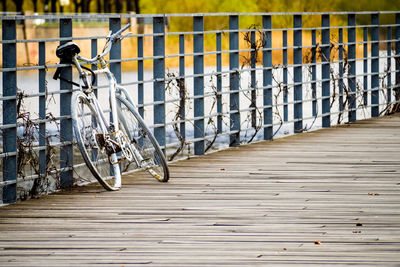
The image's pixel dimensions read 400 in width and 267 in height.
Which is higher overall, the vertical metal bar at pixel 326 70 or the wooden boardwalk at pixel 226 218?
the vertical metal bar at pixel 326 70

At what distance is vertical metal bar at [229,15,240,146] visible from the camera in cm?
940

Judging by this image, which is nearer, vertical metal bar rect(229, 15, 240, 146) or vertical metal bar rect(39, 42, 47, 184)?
vertical metal bar rect(39, 42, 47, 184)

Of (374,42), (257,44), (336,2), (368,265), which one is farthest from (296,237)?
(336,2)

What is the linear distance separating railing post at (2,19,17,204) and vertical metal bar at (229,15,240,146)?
10.8 feet

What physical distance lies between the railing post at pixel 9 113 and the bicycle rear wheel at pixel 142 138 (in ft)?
2.50

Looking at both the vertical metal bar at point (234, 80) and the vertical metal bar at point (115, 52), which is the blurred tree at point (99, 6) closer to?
the vertical metal bar at point (234, 80)

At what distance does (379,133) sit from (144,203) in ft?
16.0

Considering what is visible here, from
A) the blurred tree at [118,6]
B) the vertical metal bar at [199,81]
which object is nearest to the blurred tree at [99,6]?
the blurred tree at [118,6]

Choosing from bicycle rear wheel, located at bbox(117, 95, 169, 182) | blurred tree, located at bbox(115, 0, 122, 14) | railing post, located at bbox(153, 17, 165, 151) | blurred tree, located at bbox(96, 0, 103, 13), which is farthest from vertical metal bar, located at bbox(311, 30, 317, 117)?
blurred tree, located at bbox(96, 0, 103, 13)

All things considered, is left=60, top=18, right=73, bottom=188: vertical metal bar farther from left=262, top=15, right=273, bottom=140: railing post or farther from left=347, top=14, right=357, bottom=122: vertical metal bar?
left=347, top=14, right=357, bottom=122: vertical metal bar

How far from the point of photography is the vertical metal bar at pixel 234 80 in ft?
30.8

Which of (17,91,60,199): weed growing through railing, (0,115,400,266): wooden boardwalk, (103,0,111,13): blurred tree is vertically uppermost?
(103,0,111,13): blurred tree

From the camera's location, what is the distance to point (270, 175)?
24.1 feet

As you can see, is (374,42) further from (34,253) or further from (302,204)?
(34,253)
